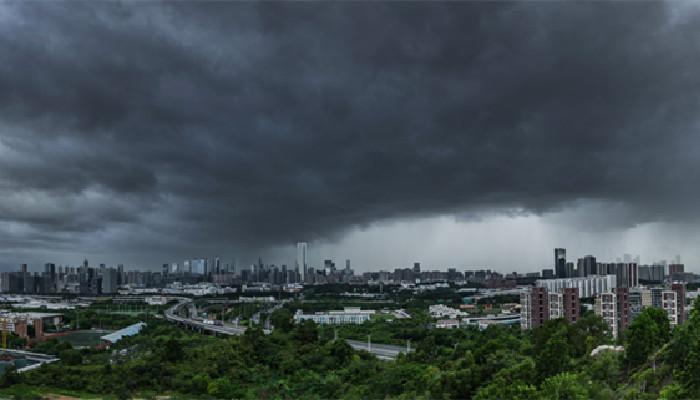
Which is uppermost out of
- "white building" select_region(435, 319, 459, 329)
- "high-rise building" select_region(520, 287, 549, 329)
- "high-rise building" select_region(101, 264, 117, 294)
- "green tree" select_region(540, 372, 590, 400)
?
"green tree" select_region(540, 372, 590, 400)

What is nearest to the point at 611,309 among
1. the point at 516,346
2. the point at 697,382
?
the point at 516,346

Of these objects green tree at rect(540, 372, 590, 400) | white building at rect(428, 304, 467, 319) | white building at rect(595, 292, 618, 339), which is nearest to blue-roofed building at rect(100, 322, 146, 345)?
white building at rect(428, 304, 467, 319)

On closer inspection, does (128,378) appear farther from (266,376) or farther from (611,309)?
(611,309)

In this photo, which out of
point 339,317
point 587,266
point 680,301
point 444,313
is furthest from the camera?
point 587,266

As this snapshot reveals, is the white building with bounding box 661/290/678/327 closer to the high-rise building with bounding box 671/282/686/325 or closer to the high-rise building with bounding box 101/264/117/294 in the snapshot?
the high-rise building with bounding box 671/282/686/325

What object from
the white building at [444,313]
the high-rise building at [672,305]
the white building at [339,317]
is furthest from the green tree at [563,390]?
the white building at [339,317]

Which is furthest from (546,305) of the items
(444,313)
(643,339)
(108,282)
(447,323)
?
(108,282)

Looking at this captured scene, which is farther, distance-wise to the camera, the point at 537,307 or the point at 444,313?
the point at 444,313

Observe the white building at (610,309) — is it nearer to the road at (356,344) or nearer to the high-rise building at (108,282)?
the road at (356,344)

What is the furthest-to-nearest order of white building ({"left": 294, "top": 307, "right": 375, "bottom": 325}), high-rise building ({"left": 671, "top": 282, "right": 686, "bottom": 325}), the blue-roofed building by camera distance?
white building ({"left": 294, "top": 307, "right": 375, "bottom": 325}) → the blue-roofed building → high-rise building ({"left": 671, "top": 282, "right": 686, "bottom": 325})

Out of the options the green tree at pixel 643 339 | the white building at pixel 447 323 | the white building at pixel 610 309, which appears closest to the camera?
the green tree at pixel 643 339

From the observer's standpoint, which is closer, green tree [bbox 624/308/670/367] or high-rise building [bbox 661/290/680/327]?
green tree [bbox 624/308/670/367]

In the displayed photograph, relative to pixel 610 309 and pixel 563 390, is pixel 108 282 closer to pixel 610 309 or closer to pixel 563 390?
pixel 610 309
